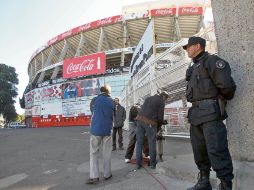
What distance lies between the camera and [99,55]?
40.2m

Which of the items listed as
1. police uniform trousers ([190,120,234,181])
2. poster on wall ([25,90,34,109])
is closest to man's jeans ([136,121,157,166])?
police uniform trousers ([190,120,234,181])

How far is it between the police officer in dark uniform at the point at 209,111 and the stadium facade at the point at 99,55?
3519cm

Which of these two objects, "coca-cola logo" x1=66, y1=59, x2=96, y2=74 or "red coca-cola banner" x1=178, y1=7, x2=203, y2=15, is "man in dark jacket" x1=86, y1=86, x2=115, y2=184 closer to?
"coca-cola logo" x1=66, y1=59, x2=96, y2=74

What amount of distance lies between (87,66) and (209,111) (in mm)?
38605

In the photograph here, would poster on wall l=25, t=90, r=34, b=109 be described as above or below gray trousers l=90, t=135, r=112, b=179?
above

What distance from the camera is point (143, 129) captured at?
6.04m

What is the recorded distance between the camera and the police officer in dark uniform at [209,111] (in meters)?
2.98

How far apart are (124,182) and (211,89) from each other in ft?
7.91

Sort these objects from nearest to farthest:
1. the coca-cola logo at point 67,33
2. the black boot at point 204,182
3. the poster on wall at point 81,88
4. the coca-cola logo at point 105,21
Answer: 1. the black boot at point 204,182
2. the poster on wall at point 81,88
3. the coca-cola logo at point 105,21
4. the coca-cola logo at point 67,33

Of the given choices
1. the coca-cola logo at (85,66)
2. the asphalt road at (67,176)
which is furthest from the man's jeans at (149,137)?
the coca-cola logo at (85,66)

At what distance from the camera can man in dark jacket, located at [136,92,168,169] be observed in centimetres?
572

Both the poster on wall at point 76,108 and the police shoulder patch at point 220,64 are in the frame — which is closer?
the police shoulder patch at point 220,64

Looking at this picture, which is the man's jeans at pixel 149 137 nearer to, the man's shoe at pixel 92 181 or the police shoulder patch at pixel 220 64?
the man's shoe at pixel 92 181

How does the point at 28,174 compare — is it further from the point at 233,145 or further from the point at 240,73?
the point at 240,73
